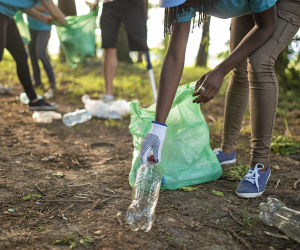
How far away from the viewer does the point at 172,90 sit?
154cm

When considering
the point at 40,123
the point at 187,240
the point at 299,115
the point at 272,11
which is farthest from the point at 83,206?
the point at 299,115

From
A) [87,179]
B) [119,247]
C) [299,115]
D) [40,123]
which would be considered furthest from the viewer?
[299,115]

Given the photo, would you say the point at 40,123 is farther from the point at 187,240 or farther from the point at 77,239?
the point at 187,240

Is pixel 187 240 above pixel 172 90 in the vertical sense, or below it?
below

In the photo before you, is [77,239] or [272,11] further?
[272,11]

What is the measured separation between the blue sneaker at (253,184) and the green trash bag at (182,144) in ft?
0.71

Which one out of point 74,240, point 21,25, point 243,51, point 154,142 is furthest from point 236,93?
point 21,25

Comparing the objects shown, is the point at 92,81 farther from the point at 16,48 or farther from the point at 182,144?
the point at 182,144

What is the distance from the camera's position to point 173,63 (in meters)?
1.58

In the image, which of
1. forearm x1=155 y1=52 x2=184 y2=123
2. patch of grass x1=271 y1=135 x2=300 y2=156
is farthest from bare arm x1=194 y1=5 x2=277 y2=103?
patch of grass x1=271 y1=135 x2=300 y2=156

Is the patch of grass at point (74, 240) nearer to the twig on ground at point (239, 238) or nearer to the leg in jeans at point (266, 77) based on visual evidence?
the twig on ground at point (239, 238)

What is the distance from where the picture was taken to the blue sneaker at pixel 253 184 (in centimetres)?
161

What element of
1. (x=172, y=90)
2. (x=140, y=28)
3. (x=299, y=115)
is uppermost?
(x=140, y=28)

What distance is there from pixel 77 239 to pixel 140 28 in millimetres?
2853
